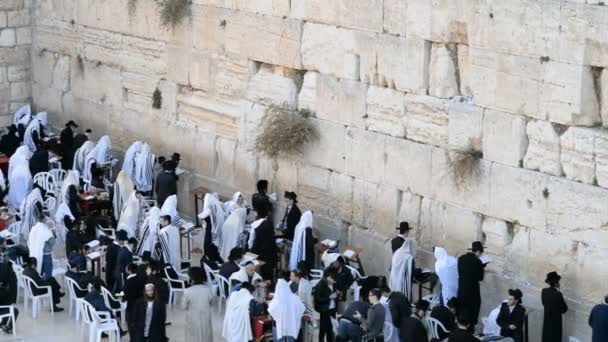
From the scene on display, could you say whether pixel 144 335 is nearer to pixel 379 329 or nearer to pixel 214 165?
pixel 379 329

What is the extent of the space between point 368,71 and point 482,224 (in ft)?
9.62

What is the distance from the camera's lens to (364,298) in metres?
18.2

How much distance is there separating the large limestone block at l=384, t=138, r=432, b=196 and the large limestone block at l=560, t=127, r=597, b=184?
2.41 meters

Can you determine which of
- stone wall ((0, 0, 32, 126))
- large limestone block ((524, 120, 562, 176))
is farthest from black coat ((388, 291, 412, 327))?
stone wall ((0, 0, 32, 126))

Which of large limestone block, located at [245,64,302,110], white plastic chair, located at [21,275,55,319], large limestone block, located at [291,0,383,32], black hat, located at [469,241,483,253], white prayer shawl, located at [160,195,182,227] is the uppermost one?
large limestone block, located at [291,0,383,32]

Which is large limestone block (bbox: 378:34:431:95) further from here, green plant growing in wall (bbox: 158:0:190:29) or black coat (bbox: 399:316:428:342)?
green plant growing in wall (bbox: 158:0:190:29)

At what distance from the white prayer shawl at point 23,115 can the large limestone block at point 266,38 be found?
5.92m

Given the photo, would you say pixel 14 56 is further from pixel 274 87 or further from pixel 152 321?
pixel 152 321

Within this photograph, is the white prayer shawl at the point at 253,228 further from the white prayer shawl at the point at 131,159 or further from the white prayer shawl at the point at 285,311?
the white prayer shawl at the point at 131,159

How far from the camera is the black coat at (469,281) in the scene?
18688 mm

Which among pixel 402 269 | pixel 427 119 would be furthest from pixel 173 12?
pixel 402 269

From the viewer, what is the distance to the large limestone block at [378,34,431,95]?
20000 mm

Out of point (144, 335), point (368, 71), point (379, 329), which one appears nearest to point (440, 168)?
point (368, 71)

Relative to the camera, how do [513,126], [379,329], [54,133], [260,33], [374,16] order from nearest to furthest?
1. [379,329]
2. [513,126]
3. [374,16]
4. [260,33]
5. [54,133]
